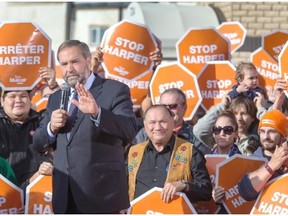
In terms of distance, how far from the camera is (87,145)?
6805 millimetres

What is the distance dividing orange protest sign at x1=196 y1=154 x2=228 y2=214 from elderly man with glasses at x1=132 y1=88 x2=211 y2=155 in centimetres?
52

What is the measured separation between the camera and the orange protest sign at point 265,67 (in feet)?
35.3

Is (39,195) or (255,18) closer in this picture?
(39,195)

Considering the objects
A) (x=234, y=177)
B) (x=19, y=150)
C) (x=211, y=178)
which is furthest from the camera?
(x=19, y=150)

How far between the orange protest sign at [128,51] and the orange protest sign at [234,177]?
2.30 meters

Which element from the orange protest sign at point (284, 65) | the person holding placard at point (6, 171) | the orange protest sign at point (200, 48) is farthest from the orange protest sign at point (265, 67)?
the person holding placard at point (6, 171)

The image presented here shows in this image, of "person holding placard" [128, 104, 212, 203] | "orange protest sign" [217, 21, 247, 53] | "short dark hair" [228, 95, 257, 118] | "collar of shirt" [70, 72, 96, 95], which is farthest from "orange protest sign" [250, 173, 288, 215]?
"orange protest sign" [217, 21, 247, 53]

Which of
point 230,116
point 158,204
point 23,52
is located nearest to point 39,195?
point 158,204

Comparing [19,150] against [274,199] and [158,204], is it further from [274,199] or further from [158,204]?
[274,199]

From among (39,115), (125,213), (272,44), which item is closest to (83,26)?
(272,44)

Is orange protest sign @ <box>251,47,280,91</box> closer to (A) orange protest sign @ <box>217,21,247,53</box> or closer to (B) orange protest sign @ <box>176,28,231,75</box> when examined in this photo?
(B) orange protest sign @ <box>176,28,231,75</box>

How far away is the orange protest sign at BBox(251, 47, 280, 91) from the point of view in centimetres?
1077

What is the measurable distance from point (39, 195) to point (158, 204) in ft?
3.16

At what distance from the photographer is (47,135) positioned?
6.89 m
